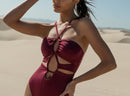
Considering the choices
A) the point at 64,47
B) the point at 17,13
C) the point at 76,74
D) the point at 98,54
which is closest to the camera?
the point at 98,54

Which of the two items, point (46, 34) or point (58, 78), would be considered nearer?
point (58, 78)

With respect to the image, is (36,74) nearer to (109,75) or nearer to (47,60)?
(47,60)

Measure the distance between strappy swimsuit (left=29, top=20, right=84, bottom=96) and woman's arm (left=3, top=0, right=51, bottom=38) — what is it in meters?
0.26

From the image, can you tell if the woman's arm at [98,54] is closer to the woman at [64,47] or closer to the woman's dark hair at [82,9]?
the woman at [64,47]

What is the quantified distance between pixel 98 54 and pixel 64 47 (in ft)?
0.89

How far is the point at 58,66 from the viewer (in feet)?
7.41

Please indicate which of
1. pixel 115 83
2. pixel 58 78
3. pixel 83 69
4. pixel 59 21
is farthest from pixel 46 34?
pixel 83 69

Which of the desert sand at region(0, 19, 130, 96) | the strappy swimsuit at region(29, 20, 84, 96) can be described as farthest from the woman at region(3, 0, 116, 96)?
the desert sand at region(0, 19, 130, 96)

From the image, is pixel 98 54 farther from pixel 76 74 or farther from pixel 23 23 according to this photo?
pixel 76 74

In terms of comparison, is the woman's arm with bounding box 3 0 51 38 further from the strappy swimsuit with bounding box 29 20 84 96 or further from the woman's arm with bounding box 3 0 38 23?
the strappy swimsuit with bounding box 29 20 84 96

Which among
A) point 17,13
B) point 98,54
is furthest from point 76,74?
point 98,54

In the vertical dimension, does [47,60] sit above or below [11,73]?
above

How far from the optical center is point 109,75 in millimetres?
11141

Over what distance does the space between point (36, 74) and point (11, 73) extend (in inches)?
344
